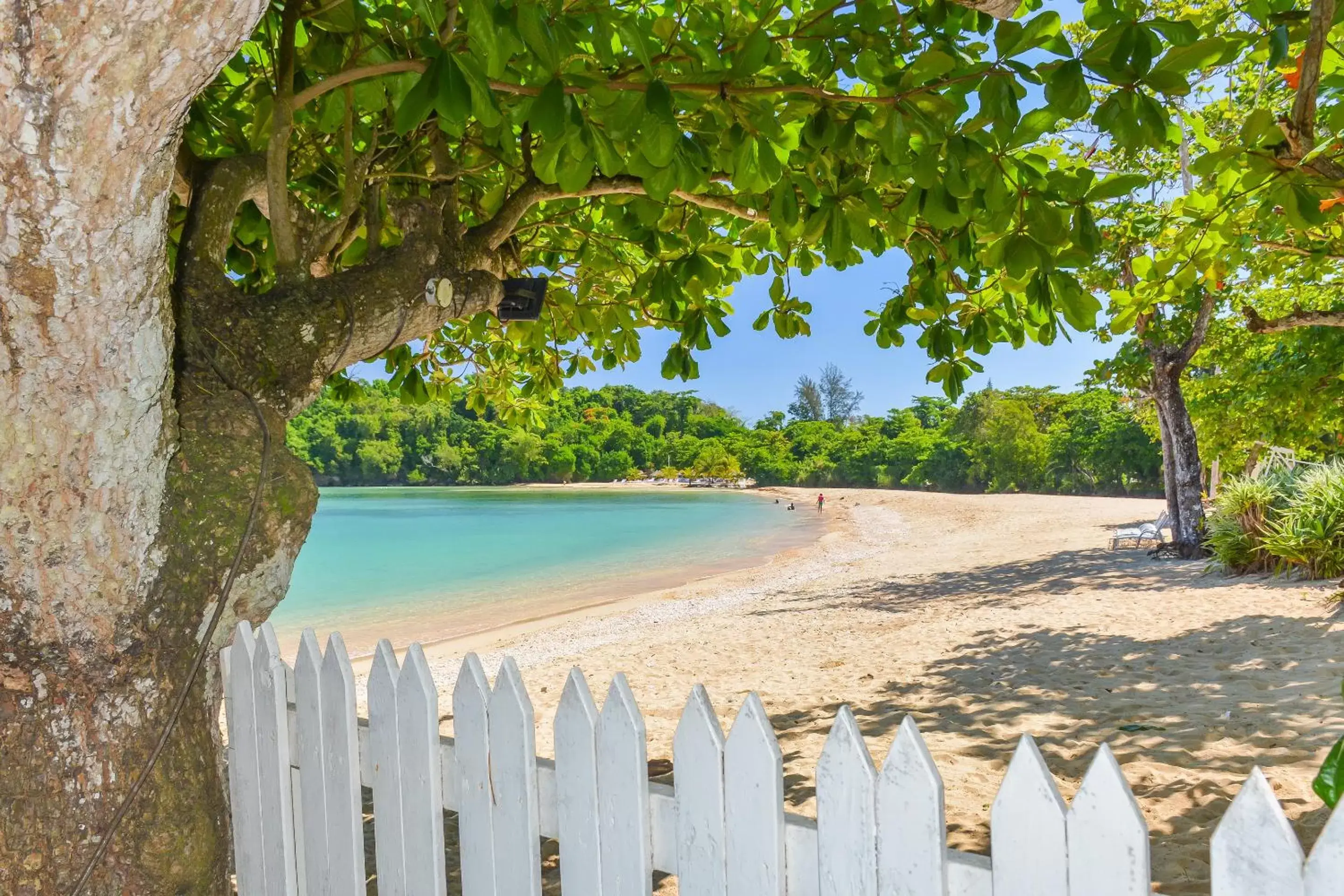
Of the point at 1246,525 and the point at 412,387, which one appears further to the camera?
the point at 1246,525

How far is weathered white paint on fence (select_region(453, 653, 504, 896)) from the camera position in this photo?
174cm

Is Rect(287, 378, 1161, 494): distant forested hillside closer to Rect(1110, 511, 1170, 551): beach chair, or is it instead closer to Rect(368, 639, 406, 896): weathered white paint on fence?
Rect(1110, 511, 1170, 551): beach chair

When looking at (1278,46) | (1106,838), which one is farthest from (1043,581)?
(1106,838)

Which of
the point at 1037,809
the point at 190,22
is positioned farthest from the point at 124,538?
the point at 1037,809

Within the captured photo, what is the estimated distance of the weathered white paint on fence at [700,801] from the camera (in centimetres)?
147

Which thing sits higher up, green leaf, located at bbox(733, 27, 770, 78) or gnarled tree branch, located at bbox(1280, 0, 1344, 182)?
green leaf, located at bbox(733, 27, 770, 78)

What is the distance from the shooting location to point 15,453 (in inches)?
60.2

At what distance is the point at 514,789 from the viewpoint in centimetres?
170

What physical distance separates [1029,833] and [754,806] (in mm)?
453

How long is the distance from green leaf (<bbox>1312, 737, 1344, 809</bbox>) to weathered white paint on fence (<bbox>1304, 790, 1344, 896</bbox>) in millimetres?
229

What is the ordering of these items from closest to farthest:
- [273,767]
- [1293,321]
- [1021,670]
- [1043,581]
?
[273,767]
[1021,670]
[1293,321]
[1043,581]

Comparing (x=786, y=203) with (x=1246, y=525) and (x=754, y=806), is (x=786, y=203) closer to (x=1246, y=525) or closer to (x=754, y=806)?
(x=754, y=806)

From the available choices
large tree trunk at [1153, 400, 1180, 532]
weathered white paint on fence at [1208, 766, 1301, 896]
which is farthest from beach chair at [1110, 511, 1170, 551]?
weathered white paint on fence at [1208, 766, 1301, 896]

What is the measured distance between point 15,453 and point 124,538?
281mm
